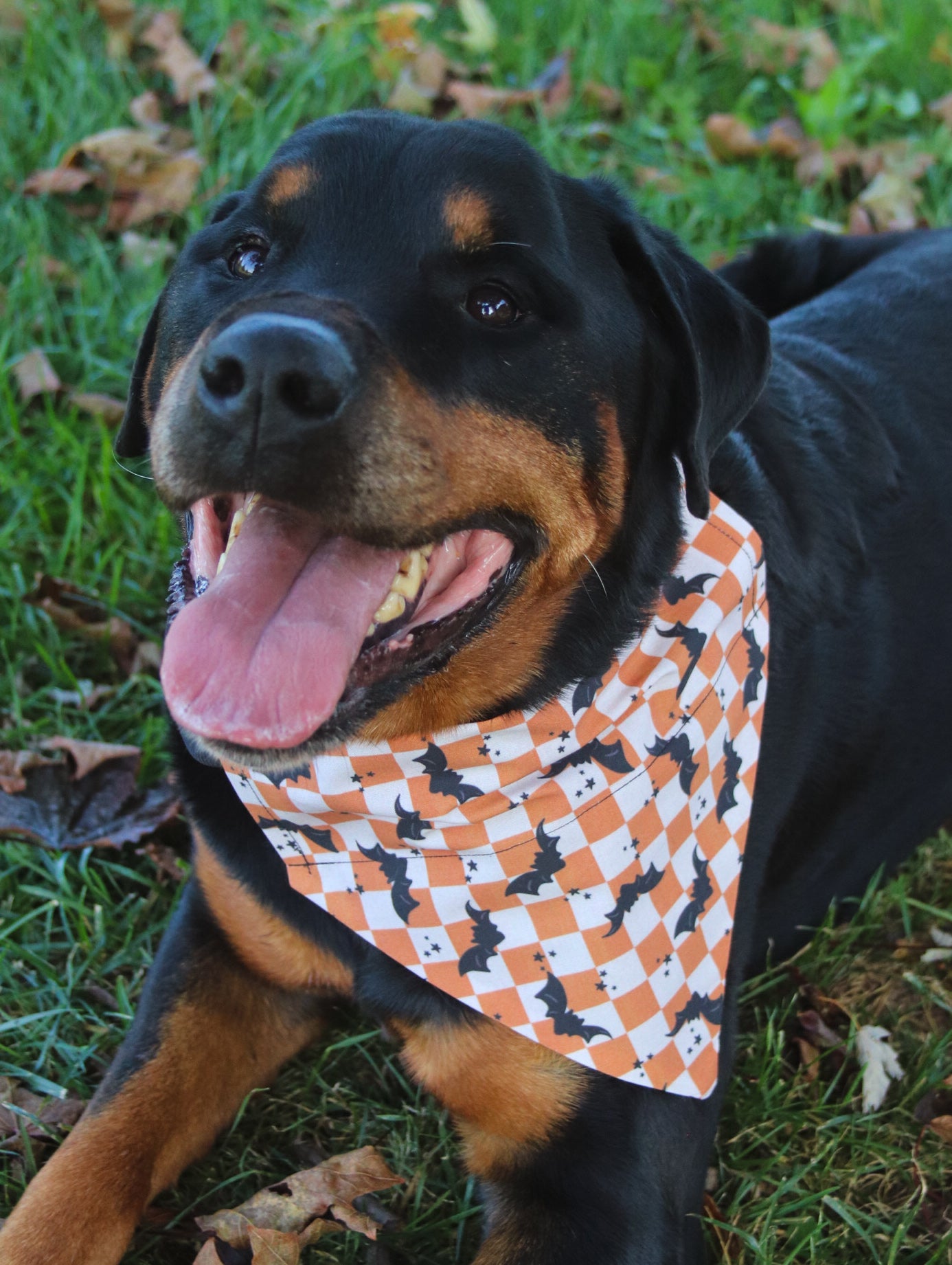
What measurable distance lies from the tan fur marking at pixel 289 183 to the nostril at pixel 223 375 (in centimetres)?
48

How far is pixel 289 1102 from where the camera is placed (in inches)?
99.1

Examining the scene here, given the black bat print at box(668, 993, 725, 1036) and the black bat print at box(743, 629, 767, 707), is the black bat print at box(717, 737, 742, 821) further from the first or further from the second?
the black bat print at box(668, 993, 725, 1036)

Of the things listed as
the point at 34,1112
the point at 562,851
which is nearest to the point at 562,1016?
the point at 562,851

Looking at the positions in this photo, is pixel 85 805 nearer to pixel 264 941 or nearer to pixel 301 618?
pixel 264 941

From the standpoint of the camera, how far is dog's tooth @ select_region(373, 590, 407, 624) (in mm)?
2014

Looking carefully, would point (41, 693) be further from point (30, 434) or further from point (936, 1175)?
point (936, 1175)

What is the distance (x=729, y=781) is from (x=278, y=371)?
1.19 m

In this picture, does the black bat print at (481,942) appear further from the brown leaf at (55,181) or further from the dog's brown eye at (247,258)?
the brown leaf at (55,181)

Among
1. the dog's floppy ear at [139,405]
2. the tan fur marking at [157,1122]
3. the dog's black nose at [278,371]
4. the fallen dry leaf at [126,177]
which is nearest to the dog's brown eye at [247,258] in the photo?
the dog's floppy ear at [139,405]

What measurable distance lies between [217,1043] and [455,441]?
1233 mm

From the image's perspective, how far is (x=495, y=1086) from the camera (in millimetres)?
2199

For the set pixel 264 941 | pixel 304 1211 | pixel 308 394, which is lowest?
pixel 304 1211

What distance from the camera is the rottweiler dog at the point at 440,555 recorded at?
1908mm

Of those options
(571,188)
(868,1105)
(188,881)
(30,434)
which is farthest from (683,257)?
(30,434)
